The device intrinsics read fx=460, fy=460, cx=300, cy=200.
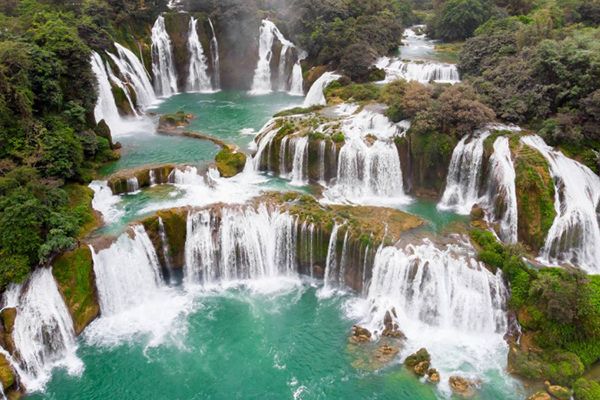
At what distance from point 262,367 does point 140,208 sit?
9997mm

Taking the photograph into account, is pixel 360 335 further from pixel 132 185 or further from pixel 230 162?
pixel 132 185

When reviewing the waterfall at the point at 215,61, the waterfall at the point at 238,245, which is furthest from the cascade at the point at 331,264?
the waterfall at the point at 215,61

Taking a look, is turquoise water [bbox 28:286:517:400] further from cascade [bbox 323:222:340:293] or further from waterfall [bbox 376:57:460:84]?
waterfall [bbox 376:57:460:84]

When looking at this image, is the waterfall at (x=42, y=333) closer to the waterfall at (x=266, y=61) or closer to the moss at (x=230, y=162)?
the moss at (x=230, y=162)

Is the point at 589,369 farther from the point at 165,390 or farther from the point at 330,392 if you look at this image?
the point at 165,390

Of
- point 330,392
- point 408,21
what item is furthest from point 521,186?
point 408,21

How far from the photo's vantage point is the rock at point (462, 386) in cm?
1518

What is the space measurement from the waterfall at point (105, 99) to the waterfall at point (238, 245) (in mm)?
15123

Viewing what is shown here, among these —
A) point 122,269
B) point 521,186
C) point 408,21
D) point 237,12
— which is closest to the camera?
point 122,269

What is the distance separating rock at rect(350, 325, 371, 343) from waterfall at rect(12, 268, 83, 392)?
9.97 metres

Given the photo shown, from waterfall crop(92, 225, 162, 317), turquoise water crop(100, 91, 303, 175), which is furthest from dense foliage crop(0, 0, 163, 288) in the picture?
turquoise water crop(100, 91, 303, 175)

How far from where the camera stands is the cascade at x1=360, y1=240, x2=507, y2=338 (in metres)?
17.6

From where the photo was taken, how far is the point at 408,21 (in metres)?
59.5

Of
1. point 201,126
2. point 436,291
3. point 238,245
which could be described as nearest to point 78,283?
point 238,245
